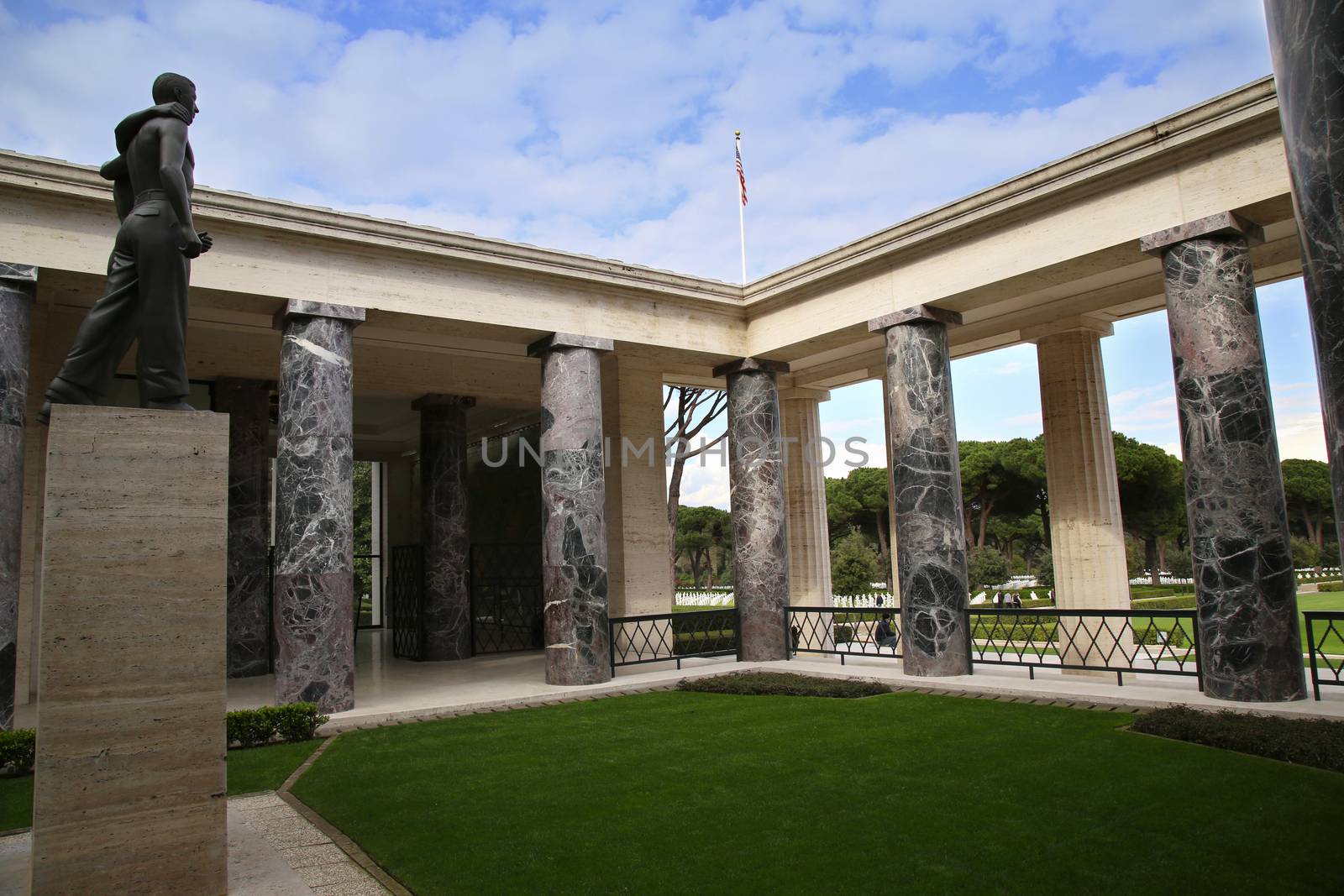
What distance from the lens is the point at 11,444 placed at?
9.67 m

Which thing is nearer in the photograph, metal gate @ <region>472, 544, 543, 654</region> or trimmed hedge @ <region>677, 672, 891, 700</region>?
trimmed hedge @ <region>677, 672, 891, 700</region>

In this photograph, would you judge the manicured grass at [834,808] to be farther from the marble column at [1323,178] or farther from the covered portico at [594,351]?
the covered portico at [594,351]

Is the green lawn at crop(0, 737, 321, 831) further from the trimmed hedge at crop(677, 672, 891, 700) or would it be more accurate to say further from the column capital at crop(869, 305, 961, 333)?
the column capital at crop(869, 305, 961, 333)

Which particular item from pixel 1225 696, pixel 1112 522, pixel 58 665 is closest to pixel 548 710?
pixel 58 665

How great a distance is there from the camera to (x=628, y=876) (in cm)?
512

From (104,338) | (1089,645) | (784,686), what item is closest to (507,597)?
(784,686)

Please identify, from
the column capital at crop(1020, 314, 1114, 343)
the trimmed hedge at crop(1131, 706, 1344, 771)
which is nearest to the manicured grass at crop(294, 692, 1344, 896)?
the trimmed hedge at crop(1131, 706, 1344, 771)

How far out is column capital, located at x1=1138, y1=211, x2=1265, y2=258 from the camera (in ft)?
32.5

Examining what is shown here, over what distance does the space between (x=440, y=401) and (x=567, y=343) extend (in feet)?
17.8

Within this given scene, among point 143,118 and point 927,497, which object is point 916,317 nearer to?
point 927,497

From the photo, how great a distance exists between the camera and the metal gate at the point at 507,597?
19078mm

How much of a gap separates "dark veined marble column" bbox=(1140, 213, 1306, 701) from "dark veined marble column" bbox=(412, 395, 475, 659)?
12.5 m

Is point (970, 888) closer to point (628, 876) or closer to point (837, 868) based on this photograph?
point (837, 868)

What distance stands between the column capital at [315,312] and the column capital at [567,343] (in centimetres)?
274
